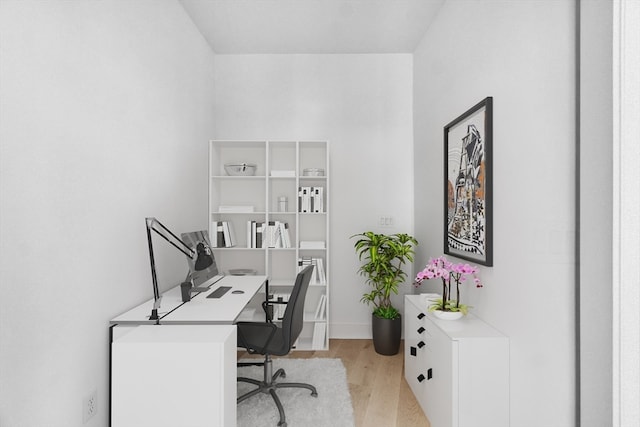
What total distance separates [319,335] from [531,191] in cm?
235

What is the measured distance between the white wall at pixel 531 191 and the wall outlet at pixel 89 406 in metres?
2.02

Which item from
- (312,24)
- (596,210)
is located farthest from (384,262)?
(312,24)

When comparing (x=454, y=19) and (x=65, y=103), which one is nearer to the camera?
(x=65, y=103)

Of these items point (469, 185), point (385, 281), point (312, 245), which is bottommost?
point (385, 281)

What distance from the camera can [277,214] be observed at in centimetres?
361

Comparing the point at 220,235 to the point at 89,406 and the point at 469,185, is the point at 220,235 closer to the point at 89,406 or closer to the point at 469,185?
the point at 89,406

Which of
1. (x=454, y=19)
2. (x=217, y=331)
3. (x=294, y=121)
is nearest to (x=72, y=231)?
(x=217, y=331)

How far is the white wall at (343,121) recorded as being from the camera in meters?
3.65

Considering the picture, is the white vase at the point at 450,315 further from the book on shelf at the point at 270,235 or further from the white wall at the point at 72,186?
the white wall at the point at 72,186

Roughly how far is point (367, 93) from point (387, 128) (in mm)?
413

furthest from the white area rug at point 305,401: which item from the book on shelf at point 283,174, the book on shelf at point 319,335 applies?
the book on shelf at point 283,174

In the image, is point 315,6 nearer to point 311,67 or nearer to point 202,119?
point 311,67
